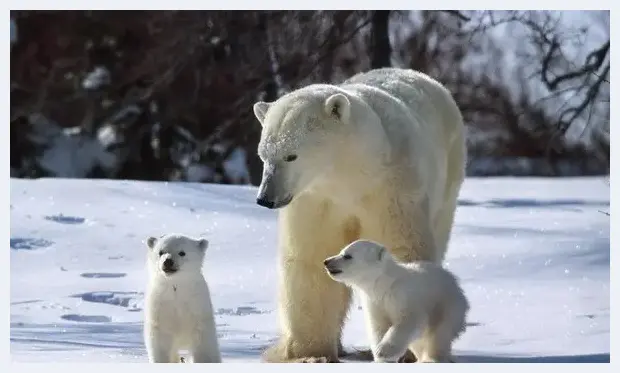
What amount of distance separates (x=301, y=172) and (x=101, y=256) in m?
3.82

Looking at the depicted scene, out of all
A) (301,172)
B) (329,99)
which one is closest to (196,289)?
(301,172)

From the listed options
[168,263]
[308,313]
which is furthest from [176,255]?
[308,313]

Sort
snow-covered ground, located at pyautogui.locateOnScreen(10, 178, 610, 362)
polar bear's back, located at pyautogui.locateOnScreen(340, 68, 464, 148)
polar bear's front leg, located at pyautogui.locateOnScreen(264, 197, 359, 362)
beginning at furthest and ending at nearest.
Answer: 1. snow-covered ground, located at pyautogui.locateOnScreen(10, 178, 610, 362)
2. polar bear's back, located at pyautogui.locateOnScreen(340, 68, 464, 148)
3. polar bear's front leg, located at pyautogui.locateOnScreen(264, 197, 359, 362)

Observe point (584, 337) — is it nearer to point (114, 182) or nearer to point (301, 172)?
point (301, 172)

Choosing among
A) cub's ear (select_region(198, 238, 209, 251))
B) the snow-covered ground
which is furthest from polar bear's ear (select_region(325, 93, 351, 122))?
the snow-covered ground

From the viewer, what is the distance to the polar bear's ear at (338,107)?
14.5 ft

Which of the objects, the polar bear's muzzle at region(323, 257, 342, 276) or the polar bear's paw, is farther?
the polar bear's muzzle at region(323, 257, 342, 276)

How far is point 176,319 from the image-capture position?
4.30m

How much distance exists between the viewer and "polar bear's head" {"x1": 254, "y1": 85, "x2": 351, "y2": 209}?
4.30 meters

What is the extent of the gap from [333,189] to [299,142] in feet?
1.02

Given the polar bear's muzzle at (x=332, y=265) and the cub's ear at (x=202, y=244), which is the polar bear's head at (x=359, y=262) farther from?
the cub's ear at (x=202, y=244)

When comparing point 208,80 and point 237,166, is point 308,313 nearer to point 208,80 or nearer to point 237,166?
point 208,80

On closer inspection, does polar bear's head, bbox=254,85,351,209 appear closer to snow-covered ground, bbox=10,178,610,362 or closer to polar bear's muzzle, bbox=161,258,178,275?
polar bear's muzzle, bbox=161,258,178,275

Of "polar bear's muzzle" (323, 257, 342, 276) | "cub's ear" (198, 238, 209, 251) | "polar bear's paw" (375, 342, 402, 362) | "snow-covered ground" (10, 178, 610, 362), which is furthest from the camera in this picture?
"snow-covered ground" (10, 178, 610, 362)
